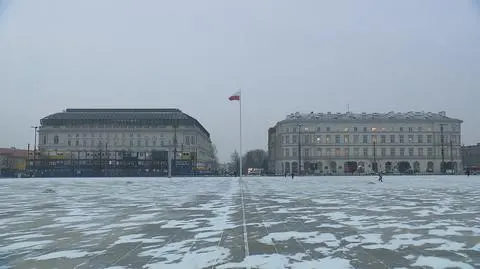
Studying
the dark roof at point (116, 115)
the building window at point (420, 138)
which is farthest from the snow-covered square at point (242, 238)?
the dark roof at point (116, 115)

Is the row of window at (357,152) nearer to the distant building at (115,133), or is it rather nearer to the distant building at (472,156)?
the distant building at (115,133)

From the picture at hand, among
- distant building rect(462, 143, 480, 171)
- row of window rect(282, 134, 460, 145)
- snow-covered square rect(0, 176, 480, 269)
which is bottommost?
snow-covered square rect(0, 176, 480, 269)

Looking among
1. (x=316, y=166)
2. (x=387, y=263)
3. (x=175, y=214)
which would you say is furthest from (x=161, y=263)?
(x=316, y=166)

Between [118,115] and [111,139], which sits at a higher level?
[118,115]

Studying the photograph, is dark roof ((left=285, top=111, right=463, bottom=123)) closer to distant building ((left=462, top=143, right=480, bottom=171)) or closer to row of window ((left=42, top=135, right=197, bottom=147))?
row of window ((left=42, top=135, right=197, bottom=147))

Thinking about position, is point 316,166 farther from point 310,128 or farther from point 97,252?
point 97,252

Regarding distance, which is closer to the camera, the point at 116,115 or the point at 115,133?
the point at 115,133

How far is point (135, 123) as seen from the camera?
16338cm

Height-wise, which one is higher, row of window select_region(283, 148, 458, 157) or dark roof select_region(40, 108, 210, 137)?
dark roof select_region(40, 108, 210, 137)

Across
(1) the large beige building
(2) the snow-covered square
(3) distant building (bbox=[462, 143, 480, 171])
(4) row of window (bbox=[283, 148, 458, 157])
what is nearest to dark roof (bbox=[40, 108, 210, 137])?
(1) the large beige building

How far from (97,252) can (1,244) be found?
3.23 meters

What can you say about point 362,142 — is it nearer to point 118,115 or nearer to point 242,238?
point 118,115

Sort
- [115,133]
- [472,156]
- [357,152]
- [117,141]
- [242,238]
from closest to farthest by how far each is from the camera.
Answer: [242,238] < [357,152] < [115,133] < [117,141] < [472,156]

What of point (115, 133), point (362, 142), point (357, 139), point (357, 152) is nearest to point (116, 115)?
point (115, 133)
